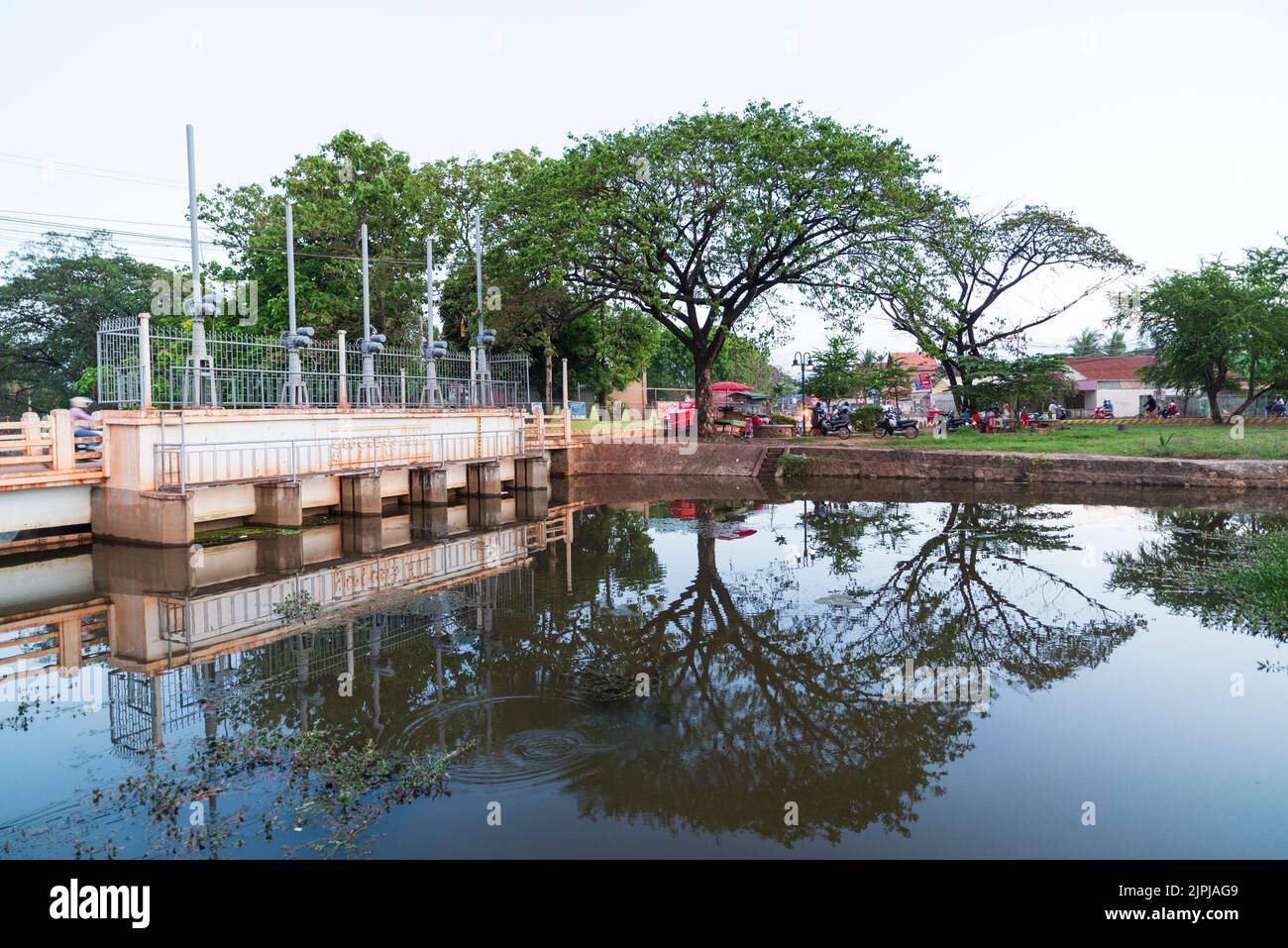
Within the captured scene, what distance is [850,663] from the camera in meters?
7.65

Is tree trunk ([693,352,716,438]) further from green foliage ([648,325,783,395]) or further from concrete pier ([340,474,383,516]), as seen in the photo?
green foliage ([648,325,783,395])

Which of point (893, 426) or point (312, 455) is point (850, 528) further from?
point (893, 426)

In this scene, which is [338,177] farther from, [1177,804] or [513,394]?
[1177,804]

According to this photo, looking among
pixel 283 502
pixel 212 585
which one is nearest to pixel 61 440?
pixel 283 502

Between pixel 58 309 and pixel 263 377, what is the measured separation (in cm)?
2975

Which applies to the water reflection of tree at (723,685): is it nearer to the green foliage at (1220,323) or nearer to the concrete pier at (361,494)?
the concrete pier at (361,494)

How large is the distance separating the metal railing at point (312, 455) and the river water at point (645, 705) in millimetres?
1494

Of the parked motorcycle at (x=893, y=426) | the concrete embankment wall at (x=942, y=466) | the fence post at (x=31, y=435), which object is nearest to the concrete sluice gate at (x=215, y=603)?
the fence post at (x=31, y=435)

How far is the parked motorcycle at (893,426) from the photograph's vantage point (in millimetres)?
28953

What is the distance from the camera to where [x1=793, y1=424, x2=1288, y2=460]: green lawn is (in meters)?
21.2

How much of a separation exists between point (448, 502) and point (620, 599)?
11.0 m

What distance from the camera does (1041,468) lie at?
2169 cm

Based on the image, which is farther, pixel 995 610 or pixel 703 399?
pixel 703 399

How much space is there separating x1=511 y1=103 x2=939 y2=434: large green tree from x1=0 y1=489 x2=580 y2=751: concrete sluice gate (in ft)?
35.4
